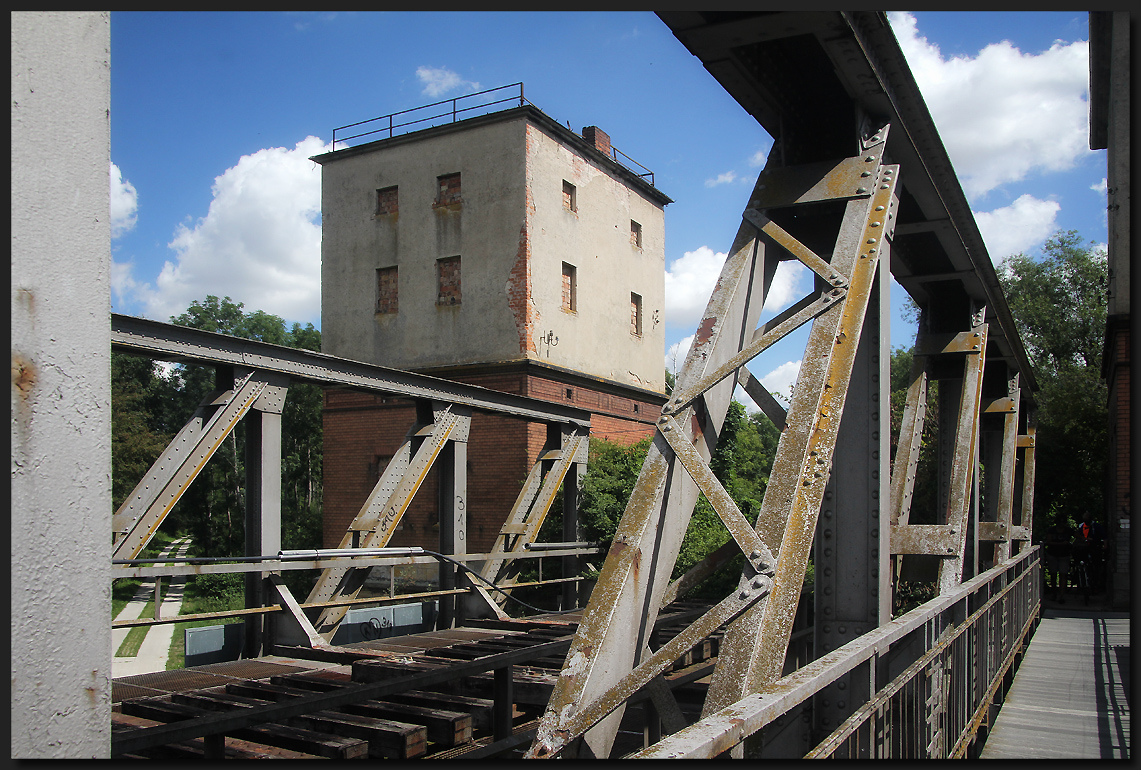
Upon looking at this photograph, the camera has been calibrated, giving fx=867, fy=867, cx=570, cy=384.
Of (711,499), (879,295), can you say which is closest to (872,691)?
(711,499)

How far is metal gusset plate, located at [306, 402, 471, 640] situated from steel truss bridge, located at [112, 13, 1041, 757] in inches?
16.9

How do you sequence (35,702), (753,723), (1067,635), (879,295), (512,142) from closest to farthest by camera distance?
(35,702)
(753,723)
(879,295)
(1067,635)
(512,142)

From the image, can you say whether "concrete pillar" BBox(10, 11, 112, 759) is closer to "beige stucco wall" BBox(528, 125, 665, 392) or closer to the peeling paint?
the peeling paint

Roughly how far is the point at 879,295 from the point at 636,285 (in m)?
23.3

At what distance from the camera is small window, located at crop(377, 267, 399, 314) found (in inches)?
965

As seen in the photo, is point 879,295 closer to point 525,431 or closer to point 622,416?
point 525,431

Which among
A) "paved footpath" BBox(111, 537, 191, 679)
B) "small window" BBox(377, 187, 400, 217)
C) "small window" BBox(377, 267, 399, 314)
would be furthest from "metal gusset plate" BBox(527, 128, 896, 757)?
"small window" BBox(377, 187, 400, 217)

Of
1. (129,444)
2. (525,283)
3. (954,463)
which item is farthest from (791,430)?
(129,444)

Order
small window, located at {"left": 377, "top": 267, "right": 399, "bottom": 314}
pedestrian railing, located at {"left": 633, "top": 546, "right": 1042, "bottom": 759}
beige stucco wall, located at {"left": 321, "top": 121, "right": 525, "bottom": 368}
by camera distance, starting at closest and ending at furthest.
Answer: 1. pedestrian railing, located at {"left": 633, "top": 546, "right": 1042, "bottom": 759}
2. beige stucco wall, located at {"left": 321, "top": 121, "right": 525, "bottom": 368}
3. small window, located at {"left": 377, "top": 267, "right": 399, "bottom": 314}

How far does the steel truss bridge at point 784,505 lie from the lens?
9.78ft

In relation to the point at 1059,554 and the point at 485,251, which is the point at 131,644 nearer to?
the point at 485,251

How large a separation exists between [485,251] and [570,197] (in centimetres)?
339

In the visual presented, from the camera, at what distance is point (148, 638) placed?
25375 mm

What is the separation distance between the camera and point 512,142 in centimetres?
2284
